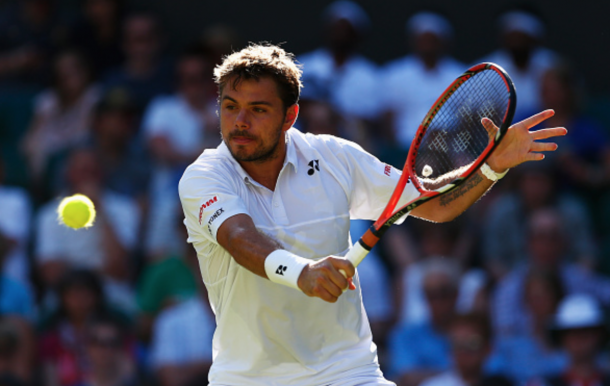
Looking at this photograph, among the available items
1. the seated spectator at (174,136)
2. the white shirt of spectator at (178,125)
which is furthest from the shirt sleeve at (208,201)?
the white shirt of spectator at (178,125)

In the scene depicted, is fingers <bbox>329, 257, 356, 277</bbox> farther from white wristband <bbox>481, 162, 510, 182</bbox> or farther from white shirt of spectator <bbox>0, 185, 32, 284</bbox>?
white shirt of spectator <bbox>0, 185, 32, 284</bbox>

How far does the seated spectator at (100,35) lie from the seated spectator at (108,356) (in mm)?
2957

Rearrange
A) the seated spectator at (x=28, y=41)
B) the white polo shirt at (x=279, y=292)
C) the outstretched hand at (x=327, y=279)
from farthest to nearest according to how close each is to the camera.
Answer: the seated spectator at (x=28, y=41) < the white polo shirt at (x=279, y=292) < the outstretched hand at (x=327, y=279)

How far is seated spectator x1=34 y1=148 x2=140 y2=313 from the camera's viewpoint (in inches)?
299

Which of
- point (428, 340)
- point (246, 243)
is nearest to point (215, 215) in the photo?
point (246, 243)

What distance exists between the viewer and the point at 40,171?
8414mm

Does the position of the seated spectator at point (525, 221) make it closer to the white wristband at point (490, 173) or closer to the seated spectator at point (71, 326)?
the seated spectator at point (71, 326)

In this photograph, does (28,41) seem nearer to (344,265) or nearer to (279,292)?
(279,292)

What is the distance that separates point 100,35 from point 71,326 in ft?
10.5

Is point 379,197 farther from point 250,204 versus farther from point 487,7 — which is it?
point 487,7

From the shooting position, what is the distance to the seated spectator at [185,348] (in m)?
6.94

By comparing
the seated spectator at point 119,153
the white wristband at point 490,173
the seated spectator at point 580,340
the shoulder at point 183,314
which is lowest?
the seated spectator at point 580,340

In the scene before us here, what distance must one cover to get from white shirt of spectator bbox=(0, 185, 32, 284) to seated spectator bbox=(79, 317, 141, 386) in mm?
992

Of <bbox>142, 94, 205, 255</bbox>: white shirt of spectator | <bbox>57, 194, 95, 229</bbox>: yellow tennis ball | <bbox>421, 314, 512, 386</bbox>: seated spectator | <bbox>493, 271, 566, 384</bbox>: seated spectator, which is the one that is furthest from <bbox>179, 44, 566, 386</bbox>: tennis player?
<bbox>142, 94, 205, 255</bbox>: white shirt of spectator
